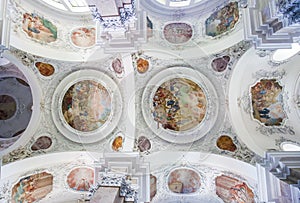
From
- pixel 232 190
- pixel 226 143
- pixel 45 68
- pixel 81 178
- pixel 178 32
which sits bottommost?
pixel 232 190

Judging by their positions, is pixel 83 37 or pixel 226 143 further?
pixel 83 37

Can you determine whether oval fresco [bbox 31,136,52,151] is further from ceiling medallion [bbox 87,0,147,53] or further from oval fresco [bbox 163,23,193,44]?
oval fresco [bbox 163,23,193,44]

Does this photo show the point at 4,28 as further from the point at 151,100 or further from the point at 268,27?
the point at 268,27

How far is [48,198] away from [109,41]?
24.0 ft

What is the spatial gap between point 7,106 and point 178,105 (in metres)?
8.78

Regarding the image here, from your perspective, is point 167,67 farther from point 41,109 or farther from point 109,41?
point 41,109

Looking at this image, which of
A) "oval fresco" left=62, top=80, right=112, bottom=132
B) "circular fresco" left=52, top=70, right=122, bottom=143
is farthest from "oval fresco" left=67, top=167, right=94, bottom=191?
"oval fresco" left=62, top=80, right=112, bottom=132

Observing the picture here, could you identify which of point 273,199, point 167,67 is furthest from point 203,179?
point 167,67

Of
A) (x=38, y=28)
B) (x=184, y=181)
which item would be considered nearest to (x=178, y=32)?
(x=38, y=28)

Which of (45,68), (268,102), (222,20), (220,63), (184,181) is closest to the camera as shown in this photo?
(222,20)

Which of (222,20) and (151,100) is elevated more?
(222,20)

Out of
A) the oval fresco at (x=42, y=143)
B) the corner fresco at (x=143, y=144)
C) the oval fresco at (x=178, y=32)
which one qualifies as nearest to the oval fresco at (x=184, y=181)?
the corner fresco at (x=143, y=144)

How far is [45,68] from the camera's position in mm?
12344

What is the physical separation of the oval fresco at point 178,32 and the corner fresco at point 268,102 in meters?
3.50
